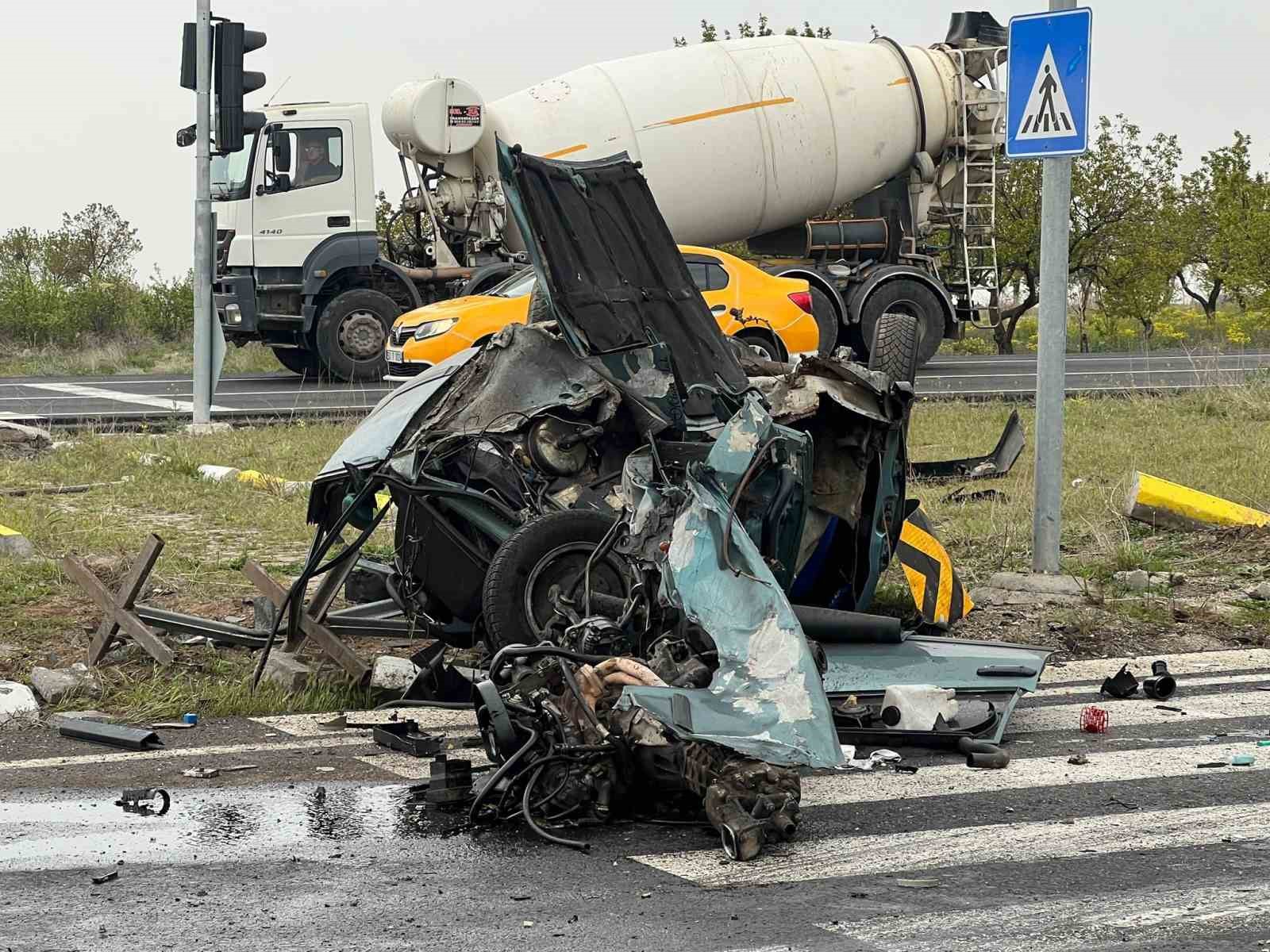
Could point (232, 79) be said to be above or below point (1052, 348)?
above

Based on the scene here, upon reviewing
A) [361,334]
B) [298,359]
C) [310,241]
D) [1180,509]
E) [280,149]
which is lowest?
[1180,509]

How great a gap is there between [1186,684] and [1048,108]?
3.35 meters

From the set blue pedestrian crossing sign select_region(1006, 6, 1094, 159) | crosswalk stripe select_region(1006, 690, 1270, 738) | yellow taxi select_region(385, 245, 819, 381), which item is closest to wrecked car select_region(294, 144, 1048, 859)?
crosswalk stripe select_region(1006, 690, 1270, 738)

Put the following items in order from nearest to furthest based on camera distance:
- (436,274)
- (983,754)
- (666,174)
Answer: (983,754), (666,174), (436,274)

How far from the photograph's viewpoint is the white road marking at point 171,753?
5.64 metres

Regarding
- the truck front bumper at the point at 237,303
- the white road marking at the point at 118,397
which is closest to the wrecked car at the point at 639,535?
the white road marking at the point at 118,397

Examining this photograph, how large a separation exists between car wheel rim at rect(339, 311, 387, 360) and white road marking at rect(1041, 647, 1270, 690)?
49.1 feet

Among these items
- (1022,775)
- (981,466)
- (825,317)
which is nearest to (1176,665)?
A: (1022,775)

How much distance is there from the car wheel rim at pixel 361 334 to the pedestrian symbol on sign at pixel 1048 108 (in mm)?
13621

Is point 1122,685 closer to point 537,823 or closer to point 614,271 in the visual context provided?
point 614,271

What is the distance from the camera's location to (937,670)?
6.46 meters

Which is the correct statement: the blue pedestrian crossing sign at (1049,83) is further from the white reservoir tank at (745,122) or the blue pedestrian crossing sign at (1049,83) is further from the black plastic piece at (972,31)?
the black plastic piece at (972,31)

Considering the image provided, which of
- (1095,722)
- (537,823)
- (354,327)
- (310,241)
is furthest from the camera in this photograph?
(354,327)

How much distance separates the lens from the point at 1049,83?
8.65m
